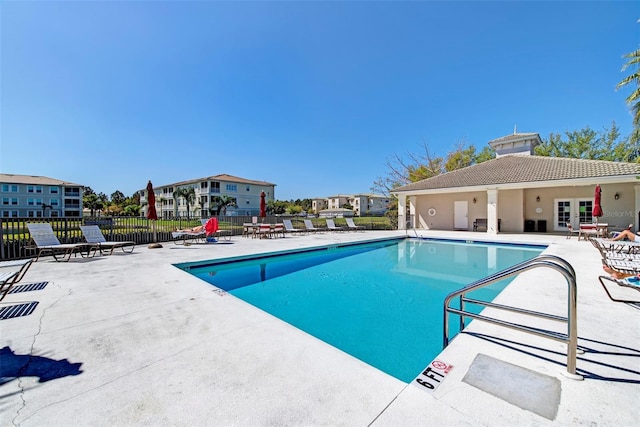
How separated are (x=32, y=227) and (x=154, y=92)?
1121cm

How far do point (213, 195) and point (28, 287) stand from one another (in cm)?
4465

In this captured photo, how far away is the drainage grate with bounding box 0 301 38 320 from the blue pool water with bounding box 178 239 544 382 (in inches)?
124

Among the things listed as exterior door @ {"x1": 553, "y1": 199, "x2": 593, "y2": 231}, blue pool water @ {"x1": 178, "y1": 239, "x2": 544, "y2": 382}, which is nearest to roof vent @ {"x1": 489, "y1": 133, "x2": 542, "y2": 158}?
exterior door @ {"x1": 553, "y1": 199, "x2": 593, "y2": 231}

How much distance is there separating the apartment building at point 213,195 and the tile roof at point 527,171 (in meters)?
36.8

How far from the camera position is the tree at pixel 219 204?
46.2 meters

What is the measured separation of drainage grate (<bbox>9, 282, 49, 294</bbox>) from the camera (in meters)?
4.58

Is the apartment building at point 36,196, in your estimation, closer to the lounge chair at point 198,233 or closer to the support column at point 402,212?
the lounge chair at point 198,233

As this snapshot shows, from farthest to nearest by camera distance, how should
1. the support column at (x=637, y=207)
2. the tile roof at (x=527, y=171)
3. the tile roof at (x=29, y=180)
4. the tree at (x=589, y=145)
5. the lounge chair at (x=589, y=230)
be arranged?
the tile roof at (x=29, y=180), the tree at (x=589, y=145), the tile roof at (x=527, y=171), the support column at (x=637, y=207), the lounge chair at (x=589, y=230)

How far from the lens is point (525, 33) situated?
13125 millimetres

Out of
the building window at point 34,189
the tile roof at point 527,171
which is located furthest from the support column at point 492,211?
the building window at point 34,189

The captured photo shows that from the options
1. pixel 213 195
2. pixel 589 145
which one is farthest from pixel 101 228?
pixel 589 145

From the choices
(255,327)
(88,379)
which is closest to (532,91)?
(255,327)

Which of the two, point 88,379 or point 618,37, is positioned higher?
point 618,37

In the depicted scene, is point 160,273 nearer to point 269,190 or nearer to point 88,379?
point 88,379
